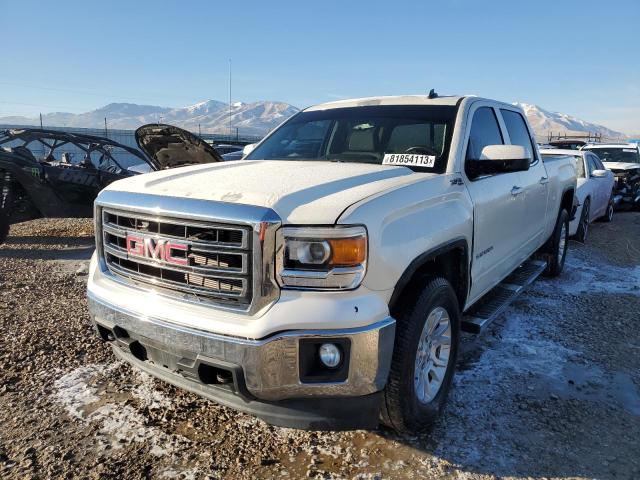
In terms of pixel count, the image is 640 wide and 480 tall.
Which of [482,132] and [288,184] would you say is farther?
[482,132]

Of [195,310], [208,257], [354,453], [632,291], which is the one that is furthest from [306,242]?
[632,291]

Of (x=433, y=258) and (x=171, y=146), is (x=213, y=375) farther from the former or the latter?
(x=171, y=146)

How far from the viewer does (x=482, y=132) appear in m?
3.78

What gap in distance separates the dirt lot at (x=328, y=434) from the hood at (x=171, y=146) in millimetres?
2578

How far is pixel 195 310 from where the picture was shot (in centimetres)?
238

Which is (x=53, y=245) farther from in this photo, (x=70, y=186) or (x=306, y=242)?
(x=306, y=242)

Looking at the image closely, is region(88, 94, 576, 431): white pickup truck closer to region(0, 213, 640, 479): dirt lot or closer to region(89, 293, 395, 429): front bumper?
region(89, 293, 395, 429): front bumper

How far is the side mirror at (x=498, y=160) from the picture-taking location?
3.19 meters

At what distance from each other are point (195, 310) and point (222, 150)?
37.9 feet

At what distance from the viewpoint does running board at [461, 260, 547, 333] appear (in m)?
3.49

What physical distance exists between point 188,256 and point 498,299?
9.26 ft

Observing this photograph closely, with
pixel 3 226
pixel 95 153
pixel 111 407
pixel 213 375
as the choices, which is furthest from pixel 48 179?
pixel 213 375

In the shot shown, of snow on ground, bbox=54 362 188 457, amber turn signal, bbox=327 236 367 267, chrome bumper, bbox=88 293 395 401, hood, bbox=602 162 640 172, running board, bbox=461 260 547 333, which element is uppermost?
amber turn signal, bbox=327 236 367 267

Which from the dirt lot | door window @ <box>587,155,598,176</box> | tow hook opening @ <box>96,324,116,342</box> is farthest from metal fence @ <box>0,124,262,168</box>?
door window @ <box>587,155,598,176</box>
